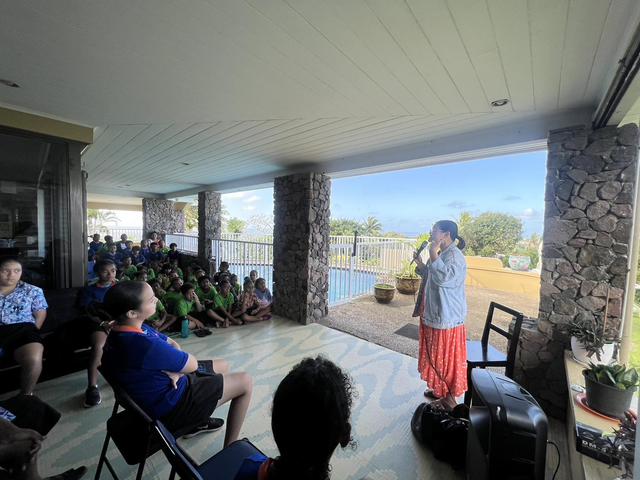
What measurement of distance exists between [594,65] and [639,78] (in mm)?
273

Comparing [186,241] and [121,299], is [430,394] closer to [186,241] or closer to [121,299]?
[121,299]

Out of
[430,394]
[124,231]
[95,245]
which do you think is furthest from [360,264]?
[124,231]

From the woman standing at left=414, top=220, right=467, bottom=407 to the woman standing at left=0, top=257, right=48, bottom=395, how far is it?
292cm

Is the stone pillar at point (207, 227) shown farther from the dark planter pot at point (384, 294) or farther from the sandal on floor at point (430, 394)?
the sandal on floor at point (430, 394)

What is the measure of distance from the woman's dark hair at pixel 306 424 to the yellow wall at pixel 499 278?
730cm

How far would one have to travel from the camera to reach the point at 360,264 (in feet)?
18.2

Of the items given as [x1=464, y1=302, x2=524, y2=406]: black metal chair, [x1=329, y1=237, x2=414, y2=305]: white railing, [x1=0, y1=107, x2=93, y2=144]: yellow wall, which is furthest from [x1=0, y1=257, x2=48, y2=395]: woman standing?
[x1=329, y1=237, x2=414, y2=305]: white railing

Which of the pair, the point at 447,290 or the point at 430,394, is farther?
the point at 430,394

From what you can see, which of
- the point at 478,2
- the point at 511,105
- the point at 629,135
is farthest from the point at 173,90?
the point at 629,135

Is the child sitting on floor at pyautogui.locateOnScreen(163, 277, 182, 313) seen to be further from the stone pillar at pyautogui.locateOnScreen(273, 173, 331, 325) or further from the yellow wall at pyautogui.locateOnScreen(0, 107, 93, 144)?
the yellow wall at pyautogui.locateOnScreen(0, 107, 93, 144)

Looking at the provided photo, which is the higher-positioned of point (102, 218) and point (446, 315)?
point (102, 218)

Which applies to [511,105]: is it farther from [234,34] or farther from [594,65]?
[234,34]

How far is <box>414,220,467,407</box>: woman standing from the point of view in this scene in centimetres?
203

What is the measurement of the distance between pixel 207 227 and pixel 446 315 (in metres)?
5.88
